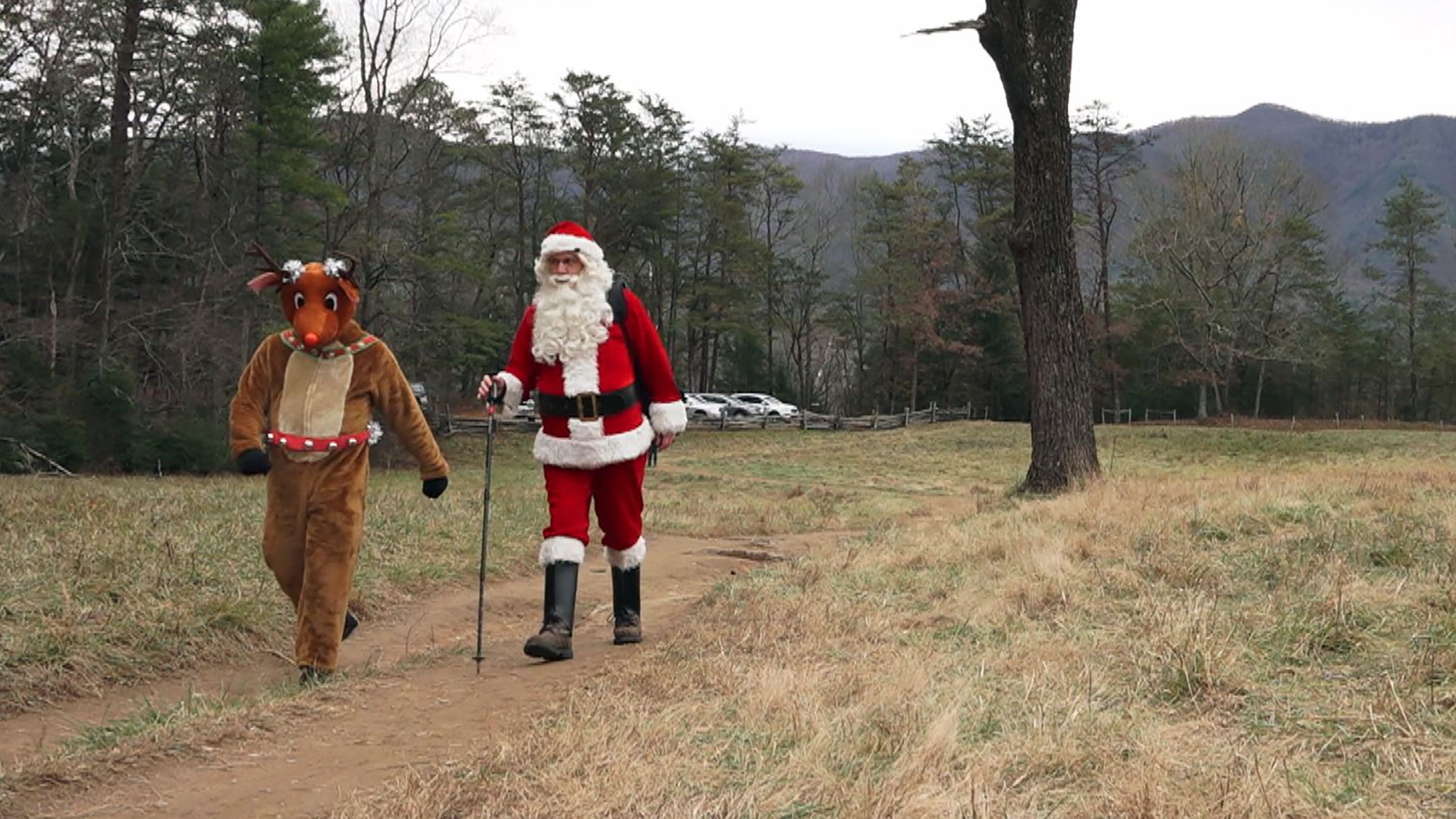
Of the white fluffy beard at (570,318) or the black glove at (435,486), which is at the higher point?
the white fluffy beard at (570,318)

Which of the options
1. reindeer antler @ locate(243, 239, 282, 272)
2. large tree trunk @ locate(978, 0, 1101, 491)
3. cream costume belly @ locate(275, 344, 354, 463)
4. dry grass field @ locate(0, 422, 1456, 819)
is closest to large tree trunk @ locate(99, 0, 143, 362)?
dry grass field @ locate(0, 422, 1456, 819)

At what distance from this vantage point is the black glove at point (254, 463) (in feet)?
16.1

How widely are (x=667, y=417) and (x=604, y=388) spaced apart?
17.0 inches

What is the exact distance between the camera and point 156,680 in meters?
5.06

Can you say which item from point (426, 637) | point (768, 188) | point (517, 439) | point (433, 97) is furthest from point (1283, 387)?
point (426, 637)

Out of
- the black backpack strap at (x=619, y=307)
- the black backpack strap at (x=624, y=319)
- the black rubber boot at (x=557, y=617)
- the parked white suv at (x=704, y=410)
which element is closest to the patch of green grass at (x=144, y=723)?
the black rubber boot at (x=557, y=617)

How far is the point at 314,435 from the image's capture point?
5.06 m

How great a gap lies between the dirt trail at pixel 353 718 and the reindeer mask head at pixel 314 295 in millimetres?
1688

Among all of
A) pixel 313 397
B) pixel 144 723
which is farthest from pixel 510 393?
pixel 144 723

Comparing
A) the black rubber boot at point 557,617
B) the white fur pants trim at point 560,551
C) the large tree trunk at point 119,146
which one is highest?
the large tree trunk at point 119,146

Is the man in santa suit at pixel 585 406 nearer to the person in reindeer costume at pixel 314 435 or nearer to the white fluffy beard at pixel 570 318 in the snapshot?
the white fluffy beard at pixel 570 318

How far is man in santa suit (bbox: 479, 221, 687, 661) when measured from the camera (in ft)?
17.5

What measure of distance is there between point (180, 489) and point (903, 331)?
4053cm

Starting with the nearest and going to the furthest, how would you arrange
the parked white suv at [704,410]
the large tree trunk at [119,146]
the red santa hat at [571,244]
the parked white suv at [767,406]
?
the red santa hat at [571,244], the large tree trunk at [119,146], the parked white suv at [704,410], the parked white suv at [767,406]
